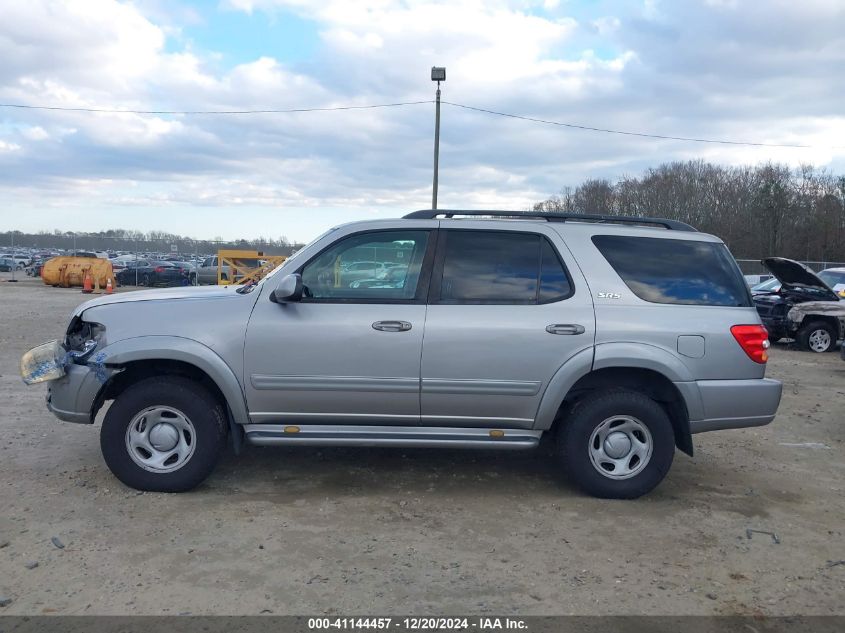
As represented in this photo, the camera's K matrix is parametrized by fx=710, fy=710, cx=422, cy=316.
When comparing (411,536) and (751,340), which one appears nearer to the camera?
(411,536)

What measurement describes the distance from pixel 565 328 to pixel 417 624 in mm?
2239

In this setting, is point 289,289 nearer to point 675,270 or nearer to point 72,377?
point 72,377

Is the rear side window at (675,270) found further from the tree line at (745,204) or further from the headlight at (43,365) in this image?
the tree line at (745,204)

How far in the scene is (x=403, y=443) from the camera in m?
4.70

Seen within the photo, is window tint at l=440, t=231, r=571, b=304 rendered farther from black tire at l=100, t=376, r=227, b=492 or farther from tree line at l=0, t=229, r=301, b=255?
tree line at l=0, t=229, r=301, b=255

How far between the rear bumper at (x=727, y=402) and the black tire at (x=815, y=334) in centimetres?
991

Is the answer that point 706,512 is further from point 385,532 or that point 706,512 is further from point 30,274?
point 30,274

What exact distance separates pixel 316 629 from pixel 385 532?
1.10 m

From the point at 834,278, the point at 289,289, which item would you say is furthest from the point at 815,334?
the point at 289,289

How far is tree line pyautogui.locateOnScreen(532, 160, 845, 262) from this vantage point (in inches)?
1764

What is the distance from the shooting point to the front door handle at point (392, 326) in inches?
184

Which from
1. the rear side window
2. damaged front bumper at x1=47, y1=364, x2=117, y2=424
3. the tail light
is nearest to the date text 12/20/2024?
damaged front bumper at x1=47, y1=364, x2=117, y2=424

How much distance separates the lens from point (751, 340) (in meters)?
4.83

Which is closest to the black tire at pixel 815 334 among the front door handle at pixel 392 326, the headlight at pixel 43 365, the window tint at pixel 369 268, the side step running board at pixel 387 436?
the side step running board at pixel 387 436
